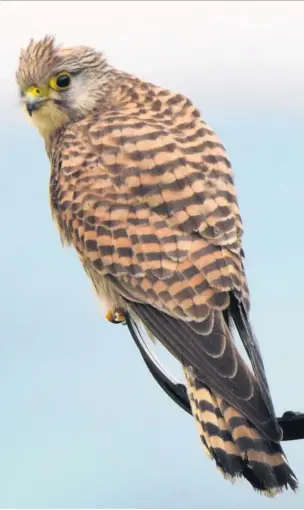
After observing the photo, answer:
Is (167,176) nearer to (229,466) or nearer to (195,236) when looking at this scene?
(195,236)

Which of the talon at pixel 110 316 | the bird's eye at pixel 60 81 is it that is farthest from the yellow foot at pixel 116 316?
the bird's eye at pixel 60 81

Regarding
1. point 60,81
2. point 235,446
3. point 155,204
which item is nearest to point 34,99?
point 60,81

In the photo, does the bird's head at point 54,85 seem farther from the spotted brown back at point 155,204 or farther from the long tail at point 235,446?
the long tail at point 235,446

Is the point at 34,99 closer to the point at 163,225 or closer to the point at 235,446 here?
the point at 163,225

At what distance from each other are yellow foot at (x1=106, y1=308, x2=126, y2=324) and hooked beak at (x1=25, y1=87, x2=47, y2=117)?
833mm

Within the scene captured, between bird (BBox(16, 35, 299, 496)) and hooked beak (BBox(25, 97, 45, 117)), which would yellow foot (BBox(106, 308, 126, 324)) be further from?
hooked beak (BBox(25, 97, 45, 117))

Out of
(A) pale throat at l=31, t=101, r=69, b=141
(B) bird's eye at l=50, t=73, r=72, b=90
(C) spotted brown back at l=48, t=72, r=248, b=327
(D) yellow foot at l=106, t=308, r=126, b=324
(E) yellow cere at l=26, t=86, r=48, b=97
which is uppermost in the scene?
(B) bird's eye at l=50, t=73, r=72, b=90

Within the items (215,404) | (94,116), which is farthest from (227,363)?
(94,116)

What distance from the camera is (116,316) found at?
13.8ft

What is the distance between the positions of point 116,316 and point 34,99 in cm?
90

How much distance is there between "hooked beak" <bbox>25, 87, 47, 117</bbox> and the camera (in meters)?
4.41

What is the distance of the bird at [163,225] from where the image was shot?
10.9ft

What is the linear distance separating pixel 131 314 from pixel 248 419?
837 mm

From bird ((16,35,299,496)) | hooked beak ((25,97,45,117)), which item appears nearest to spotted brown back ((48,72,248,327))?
bird ((16,35,299,496))
